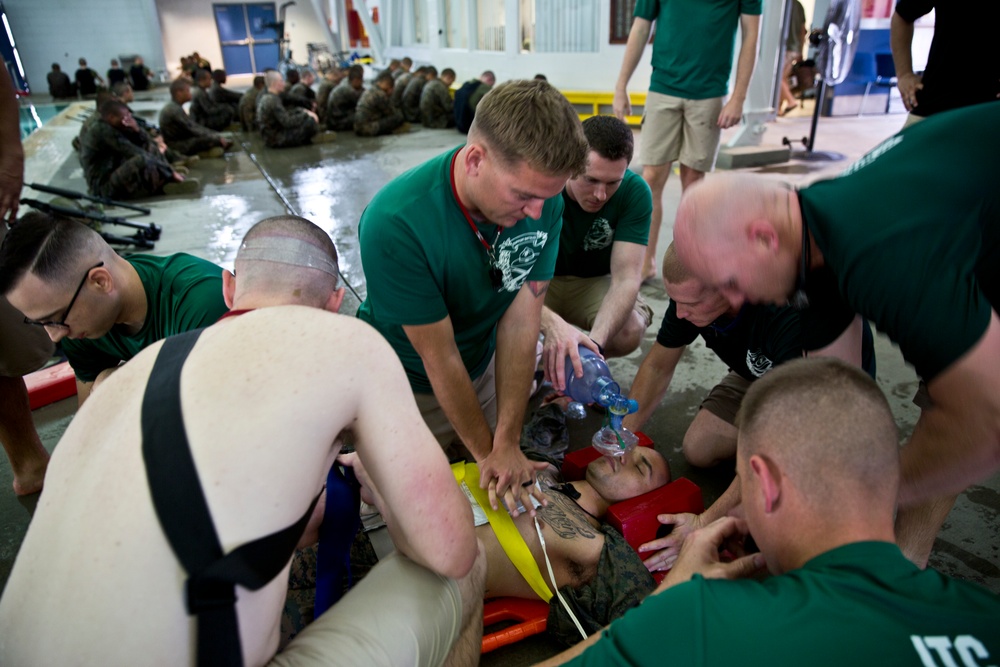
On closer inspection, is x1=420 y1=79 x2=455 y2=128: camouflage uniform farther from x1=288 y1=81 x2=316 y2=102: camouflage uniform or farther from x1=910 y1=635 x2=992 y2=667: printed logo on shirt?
x1=910 y1=635 x2=992 y2=667: printed logo on shirt

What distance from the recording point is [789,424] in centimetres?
123

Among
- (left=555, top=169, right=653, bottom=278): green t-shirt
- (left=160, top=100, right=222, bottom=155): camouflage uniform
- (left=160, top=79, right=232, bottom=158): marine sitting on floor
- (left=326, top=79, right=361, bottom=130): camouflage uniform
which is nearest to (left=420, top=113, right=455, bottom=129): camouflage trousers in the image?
(left=326, top=79, right=361, bottom=130): camouflage uniform

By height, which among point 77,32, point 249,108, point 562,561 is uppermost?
point 77,32

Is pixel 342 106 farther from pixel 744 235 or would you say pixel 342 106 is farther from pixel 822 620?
pixel 822 620

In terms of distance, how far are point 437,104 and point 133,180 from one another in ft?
20.3

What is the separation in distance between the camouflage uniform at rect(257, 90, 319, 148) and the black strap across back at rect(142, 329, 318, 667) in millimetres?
11011

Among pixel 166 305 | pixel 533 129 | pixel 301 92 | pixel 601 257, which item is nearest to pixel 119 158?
pixel 301 92

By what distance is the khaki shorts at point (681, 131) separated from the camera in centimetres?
457

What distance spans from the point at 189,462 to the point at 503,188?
1.20 m

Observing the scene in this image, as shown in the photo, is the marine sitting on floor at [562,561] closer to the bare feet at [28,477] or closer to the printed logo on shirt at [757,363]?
the printed logo on shirt at [757,363]

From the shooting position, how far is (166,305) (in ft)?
7.67

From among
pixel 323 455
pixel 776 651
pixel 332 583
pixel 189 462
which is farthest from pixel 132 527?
pixel 776 651

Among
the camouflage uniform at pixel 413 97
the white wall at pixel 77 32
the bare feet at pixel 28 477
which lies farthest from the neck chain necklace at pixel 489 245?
the white wall at pixel 77 32

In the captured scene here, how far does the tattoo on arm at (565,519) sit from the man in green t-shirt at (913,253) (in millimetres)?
922
